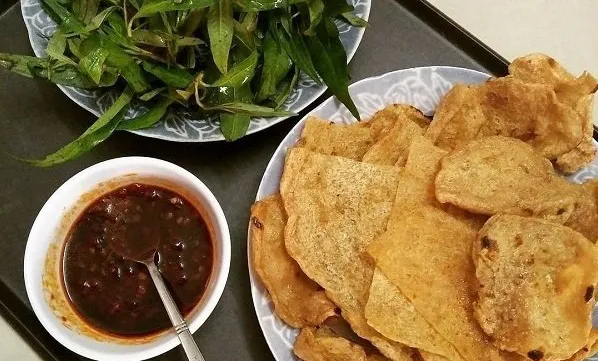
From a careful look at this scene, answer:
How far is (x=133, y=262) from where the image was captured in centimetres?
148

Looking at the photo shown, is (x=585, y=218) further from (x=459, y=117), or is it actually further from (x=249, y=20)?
(x=249, y=20)

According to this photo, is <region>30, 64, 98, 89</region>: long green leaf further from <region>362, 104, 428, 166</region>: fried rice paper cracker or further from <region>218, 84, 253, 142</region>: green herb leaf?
<region>362, 104, 428, 166</region>: fried rice paper cracker

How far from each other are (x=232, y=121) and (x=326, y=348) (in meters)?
0.58

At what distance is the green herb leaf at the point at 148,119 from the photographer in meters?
1.61

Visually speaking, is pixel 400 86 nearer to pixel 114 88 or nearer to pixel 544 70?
pixel 544 70

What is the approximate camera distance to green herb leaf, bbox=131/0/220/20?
1.49 metres

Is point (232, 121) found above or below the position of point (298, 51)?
below

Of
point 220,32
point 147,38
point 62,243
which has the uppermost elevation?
point 220,32

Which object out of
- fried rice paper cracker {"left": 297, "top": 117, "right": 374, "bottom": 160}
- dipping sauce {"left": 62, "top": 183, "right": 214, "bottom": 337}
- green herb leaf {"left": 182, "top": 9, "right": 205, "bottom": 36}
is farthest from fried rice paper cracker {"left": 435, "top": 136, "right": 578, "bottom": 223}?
green herb leaf {"left": 182, "top": 9, "right": 205, "bottom": 36}

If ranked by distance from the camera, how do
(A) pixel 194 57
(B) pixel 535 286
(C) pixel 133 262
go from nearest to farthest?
(B) pixel 535 286
(C) pixel 133 262
(A) pixel 194 57

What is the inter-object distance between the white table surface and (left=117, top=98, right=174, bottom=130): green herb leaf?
0.96 metres

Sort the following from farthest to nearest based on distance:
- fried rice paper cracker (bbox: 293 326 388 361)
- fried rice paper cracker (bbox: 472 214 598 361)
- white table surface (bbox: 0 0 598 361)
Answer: white table surface (bbox: 0 0 598 361)
fried rice paper cracker (bbox: 293 326 388 361)
fried rice paper cracker (bbox: 472 214 598 361)

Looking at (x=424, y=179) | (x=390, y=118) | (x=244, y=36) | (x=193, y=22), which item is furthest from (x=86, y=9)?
(x=424, y=179)

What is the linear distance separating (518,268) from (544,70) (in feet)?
1.75
